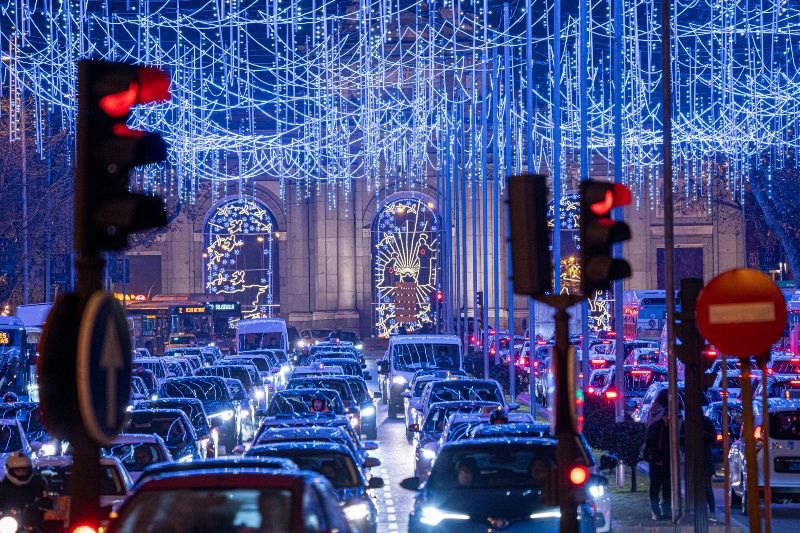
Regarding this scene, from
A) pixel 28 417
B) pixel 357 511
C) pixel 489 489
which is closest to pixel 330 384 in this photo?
pixel 28 417

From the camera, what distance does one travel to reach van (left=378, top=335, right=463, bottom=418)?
40.0 m

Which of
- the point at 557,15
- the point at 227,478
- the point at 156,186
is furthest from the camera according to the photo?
the point at 156,186

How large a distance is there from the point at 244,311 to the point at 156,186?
40.1 ft

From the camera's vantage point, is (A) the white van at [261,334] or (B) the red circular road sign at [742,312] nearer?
(B) the red circular road sign at [742,312]

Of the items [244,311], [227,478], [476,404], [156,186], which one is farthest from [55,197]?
[227,478]

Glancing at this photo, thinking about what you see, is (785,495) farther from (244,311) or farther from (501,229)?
(244,311)

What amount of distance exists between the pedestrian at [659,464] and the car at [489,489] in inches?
150

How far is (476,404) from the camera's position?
1019 inches

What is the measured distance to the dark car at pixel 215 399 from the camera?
1121 inches

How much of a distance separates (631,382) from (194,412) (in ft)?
39.8

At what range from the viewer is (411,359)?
41.1 metres

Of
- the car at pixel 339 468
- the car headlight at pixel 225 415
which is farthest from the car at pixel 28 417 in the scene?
the car at pixel 339 468

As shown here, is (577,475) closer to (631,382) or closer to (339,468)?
(339,468)

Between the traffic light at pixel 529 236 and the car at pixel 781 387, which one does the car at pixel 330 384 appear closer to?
the car at pixel 781 387
